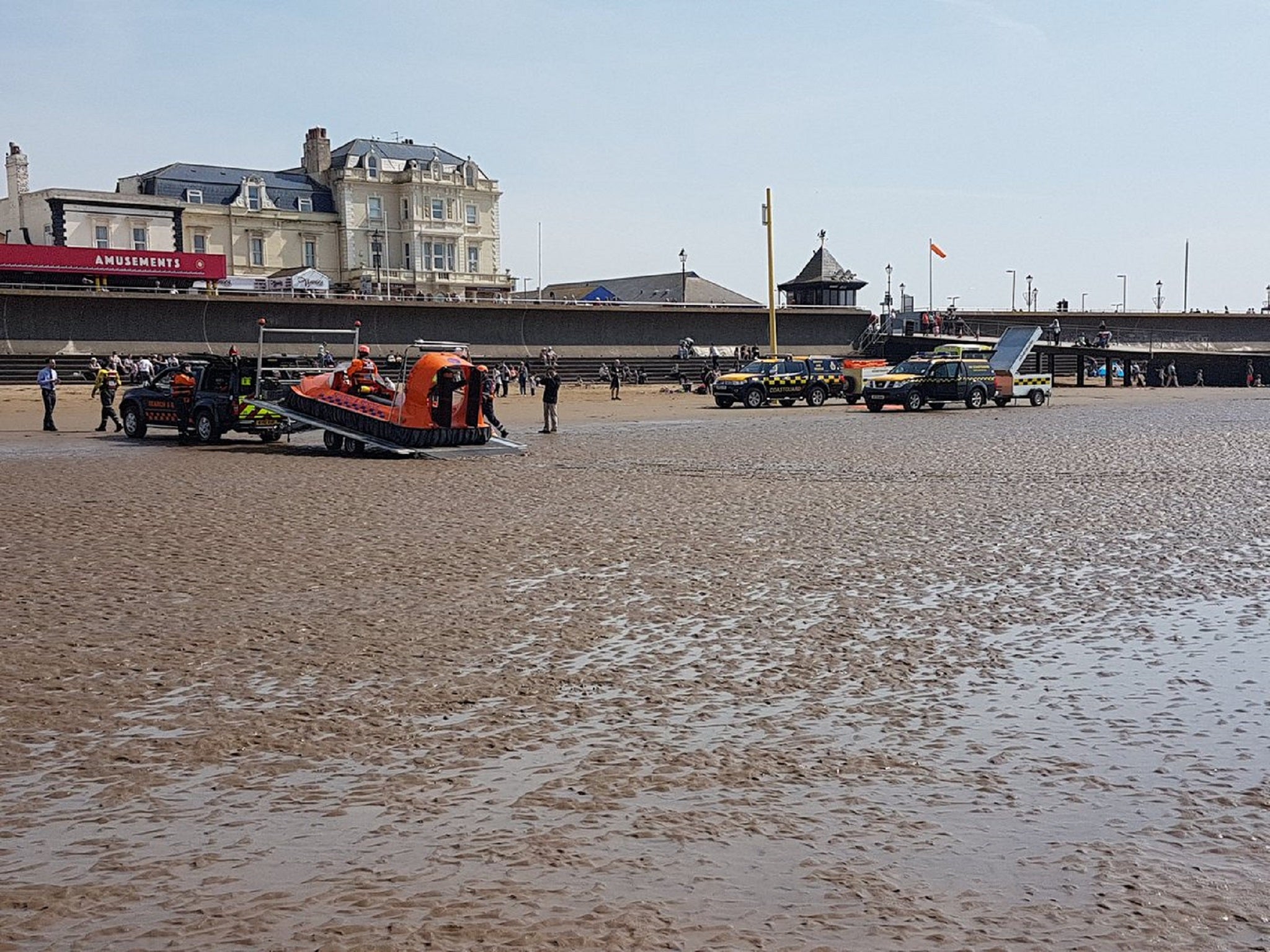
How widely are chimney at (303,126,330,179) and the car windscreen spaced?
66070mm

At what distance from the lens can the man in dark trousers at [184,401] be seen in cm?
2864

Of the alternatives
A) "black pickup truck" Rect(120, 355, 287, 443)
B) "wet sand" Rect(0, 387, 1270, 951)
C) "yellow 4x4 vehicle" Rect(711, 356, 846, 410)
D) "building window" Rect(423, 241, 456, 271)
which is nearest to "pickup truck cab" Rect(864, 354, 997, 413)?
"yellow 4x4 vehicle" Rect(711, 356, 846, 410)

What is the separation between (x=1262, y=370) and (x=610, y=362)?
1380 inches

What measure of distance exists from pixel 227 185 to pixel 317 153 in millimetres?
9359

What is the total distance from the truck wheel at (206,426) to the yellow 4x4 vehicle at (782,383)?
21334 mm

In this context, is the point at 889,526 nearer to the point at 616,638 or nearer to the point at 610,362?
the point at 616,638

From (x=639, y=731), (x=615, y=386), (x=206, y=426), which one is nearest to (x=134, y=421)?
(x=206, y=426)

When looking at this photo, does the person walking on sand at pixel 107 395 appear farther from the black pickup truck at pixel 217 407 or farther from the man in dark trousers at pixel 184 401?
the man in dark trousers at pixel 184 401

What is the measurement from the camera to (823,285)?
82.0 m

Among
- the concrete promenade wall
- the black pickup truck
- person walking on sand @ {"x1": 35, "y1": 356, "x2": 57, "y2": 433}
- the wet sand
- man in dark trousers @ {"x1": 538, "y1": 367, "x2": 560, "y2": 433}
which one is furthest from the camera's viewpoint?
the concrete promenade wall

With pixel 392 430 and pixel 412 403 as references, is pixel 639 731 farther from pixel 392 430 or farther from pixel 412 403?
pixel 412 403

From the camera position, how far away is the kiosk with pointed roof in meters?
82.0

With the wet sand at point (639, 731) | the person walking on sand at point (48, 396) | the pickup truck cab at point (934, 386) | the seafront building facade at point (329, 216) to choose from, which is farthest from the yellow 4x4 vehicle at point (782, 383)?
the seafront building facade at point (329, 216)

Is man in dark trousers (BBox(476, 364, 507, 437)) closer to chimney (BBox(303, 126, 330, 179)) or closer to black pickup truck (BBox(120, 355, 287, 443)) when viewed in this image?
black pickup truck (BBox(120, 355, 287, 443))
